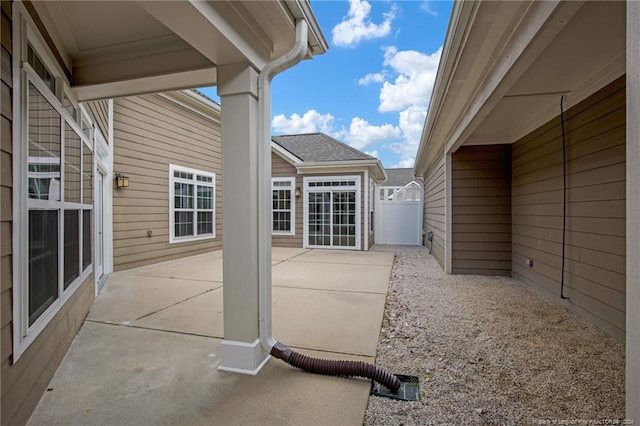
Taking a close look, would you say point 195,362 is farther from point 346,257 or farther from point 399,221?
point 399,221

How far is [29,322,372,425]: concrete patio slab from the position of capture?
72.1 inches

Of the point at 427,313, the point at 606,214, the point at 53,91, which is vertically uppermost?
the point at 53,91

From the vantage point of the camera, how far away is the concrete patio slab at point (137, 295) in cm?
361

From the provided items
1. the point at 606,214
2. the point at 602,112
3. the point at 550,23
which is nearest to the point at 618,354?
the point at 606,214

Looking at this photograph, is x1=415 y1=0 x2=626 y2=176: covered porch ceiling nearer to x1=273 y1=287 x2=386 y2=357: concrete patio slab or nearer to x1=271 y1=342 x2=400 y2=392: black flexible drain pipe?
x1=271 y1=342 x2=400 y2=392: black flexible drain pipe

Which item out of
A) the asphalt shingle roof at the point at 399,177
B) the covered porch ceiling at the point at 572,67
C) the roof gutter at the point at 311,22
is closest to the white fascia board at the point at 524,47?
the covered porch ceiling at the point at 572,67

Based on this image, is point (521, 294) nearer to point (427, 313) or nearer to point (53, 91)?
point (427, 313)

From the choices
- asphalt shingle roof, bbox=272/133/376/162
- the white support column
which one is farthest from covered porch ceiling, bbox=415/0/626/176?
asphalt shingle roof, bbox=272/133/376/162

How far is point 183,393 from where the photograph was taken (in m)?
2.07

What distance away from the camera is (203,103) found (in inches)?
293

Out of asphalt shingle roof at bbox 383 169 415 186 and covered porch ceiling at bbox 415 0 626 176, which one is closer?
covered porch ceiling at bbox 415 0 626 176

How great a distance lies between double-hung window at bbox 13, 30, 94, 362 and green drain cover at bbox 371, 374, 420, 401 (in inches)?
80.9

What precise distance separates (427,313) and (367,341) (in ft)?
3.81

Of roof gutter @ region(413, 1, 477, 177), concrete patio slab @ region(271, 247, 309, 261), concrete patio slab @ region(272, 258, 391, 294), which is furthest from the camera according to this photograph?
concrete patio slab @ region(271, 247, 309, 261)
